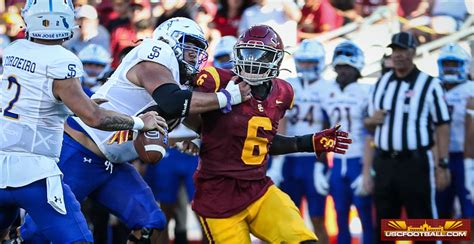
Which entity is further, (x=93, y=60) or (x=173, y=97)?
(x=93, y=60)

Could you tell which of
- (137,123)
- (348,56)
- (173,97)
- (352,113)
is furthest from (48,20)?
(348,56)

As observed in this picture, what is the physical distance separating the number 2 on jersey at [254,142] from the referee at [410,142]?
246 cm

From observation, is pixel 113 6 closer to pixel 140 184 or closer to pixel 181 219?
pixel 181 219

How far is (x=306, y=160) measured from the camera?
955cm

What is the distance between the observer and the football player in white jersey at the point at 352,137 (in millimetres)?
9289

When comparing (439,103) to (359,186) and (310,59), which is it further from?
(310,59)

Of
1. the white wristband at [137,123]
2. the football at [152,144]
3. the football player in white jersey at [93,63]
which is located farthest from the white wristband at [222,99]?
the football player in white jersey at [93,63]

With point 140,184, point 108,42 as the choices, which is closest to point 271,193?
point 140,184

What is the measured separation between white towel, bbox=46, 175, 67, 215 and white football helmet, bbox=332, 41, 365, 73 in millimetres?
4122

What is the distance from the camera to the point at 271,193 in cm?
661

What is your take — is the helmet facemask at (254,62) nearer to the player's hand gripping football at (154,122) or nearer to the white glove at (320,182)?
the player's hand gripping football at (154,122)

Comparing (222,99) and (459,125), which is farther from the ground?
(459,125)

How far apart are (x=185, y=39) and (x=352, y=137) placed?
9.77ft

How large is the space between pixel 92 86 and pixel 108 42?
4.45 feet
